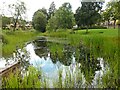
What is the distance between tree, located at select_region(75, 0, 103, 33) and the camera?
196cm

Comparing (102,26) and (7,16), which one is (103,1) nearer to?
(102,26)

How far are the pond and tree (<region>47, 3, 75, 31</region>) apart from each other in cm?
16

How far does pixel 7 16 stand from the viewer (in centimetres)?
192

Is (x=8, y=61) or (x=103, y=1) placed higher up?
(x=103, y=1)

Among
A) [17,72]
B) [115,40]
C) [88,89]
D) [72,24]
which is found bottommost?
[88,89]

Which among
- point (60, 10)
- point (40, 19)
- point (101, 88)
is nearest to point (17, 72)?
point (40, 19)

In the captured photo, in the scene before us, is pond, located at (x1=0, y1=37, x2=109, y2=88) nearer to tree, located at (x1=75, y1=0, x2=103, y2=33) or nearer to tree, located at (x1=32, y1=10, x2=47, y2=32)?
tree, located at (x1=32, y1=10, x2=47, y2=32)

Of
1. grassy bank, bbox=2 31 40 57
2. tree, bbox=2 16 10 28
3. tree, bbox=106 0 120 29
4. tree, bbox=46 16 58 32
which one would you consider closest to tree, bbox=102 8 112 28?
tree, bbox=106 0 120 29

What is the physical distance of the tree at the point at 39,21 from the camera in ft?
5.94

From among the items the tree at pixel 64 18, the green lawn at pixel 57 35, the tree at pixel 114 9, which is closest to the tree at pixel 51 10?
the tree at pixel 64 18

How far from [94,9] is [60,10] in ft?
0.97

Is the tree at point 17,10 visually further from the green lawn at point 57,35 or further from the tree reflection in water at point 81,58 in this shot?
the tree reflection in water at point 81,58

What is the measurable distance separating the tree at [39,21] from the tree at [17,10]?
0.11m

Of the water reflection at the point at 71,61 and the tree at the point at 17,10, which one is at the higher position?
the tree at the point at 17,10
